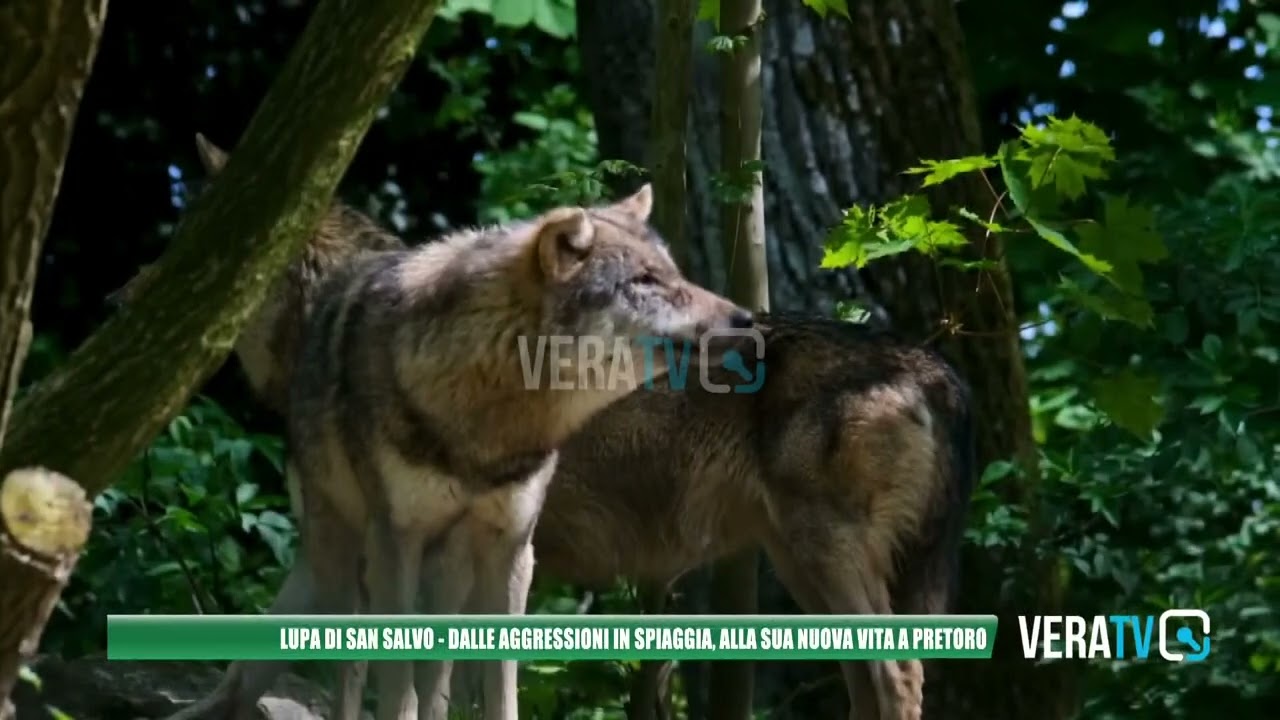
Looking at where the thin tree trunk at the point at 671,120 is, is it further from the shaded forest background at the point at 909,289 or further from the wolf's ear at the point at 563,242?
the wolf's ear at the point at 563,242

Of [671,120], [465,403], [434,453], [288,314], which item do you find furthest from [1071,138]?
[288,314]

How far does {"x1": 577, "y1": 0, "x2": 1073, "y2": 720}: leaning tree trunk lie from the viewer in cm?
689

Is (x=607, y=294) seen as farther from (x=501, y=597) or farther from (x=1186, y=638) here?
(x=1186, y=638)

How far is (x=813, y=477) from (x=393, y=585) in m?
1.42

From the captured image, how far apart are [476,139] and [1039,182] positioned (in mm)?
5106

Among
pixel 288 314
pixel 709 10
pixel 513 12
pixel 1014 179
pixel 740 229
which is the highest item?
pixel 513 12

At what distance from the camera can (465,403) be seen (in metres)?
5.23

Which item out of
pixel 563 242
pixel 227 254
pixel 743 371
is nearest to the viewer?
pixel 227 254

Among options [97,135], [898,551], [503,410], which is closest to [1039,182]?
[898,551]

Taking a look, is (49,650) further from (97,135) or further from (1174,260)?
(1174,260)

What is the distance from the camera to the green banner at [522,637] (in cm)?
514

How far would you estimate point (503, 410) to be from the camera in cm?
527

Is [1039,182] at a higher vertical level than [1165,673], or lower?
higher

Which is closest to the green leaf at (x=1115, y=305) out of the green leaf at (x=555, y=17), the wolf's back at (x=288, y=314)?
the wolf's back at (x=288, y=314)
